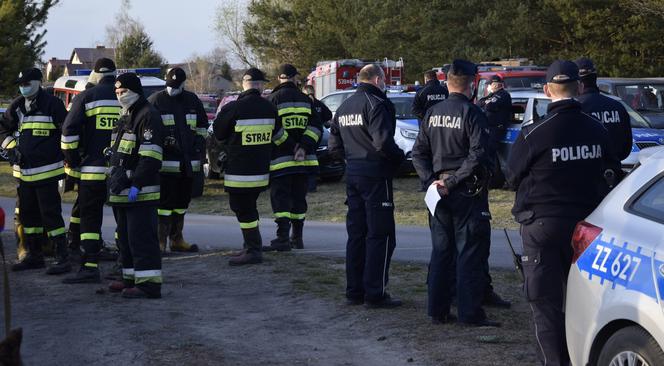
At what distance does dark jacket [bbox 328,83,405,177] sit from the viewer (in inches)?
318

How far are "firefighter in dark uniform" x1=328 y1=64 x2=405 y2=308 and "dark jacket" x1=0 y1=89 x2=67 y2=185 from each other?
3352mm

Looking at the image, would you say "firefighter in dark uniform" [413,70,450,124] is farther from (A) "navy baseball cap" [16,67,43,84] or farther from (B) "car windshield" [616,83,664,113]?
(A) "navy baseball cap" [16,67,43,84]

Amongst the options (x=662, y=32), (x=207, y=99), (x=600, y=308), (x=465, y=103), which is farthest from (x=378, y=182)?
(x=662, y=32)

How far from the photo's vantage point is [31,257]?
10609mm

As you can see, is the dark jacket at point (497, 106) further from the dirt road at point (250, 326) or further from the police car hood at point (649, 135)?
the dirt road at point (250, 326)

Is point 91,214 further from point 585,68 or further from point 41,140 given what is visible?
point 585,68

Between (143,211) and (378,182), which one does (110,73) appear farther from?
(378,182)

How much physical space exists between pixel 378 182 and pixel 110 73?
3194 mm

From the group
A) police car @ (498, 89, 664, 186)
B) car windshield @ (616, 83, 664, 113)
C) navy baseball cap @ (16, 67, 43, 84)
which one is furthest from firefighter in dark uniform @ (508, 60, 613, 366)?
car windshield @ (616, 83, 664, 113)

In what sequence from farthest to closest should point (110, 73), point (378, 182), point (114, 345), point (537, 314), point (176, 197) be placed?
1. point (176, 197)
2. point (110, 73)
3. point (378, 182)
4. point (114, 345)
5. point (537, 314)

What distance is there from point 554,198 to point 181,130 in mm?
5680

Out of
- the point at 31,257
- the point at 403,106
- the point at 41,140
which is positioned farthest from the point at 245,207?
the point at 403,106

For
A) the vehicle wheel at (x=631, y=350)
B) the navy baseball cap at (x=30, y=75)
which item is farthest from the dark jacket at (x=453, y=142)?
the navy baseball cap at (x=30, y=75)

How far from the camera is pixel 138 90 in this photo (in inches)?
344
